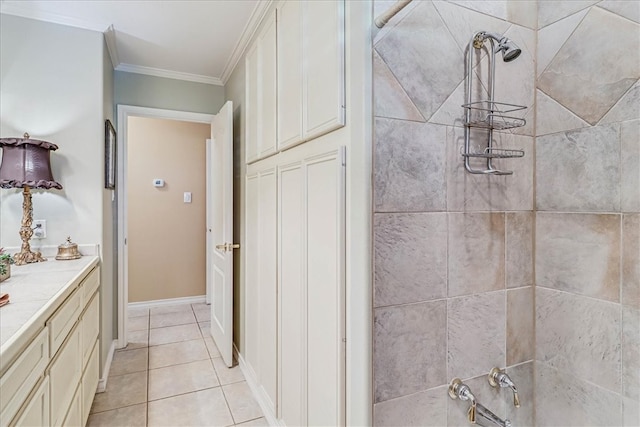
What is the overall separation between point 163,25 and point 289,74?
132cm

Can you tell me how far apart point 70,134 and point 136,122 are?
1957mm

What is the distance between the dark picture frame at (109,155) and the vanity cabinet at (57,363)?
754 mm

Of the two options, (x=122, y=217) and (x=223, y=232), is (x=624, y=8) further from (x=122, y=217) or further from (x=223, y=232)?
(x=122, y=217)

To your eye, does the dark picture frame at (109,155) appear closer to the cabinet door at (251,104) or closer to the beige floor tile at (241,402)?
the cabinet door at (251,104)

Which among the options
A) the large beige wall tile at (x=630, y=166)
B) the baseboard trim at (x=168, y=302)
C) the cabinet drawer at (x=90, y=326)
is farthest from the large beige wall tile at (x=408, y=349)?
the baseboard trim at (x=168, y=302)

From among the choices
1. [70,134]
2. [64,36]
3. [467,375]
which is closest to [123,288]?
[70,134]

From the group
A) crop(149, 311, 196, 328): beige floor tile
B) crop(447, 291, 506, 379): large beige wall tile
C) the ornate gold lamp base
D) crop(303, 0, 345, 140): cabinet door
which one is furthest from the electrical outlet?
crop(447, 291, 506, 379): large beige wall tile

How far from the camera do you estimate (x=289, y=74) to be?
1.74 meters

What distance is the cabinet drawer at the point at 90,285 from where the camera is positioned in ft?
6.26

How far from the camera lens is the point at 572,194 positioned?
1.38 m

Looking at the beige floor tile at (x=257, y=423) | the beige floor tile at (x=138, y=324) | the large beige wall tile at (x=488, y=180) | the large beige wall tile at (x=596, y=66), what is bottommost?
the beige floor tile at (x=257, y=423)

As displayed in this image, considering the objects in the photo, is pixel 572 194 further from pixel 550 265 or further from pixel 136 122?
pixel 136 122

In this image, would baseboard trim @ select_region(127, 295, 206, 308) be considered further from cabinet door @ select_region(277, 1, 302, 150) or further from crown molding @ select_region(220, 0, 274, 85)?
cabinet door @ select_region(277, 1, 302, 150)

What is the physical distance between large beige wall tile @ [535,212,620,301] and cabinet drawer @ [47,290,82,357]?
2001 millimetres
